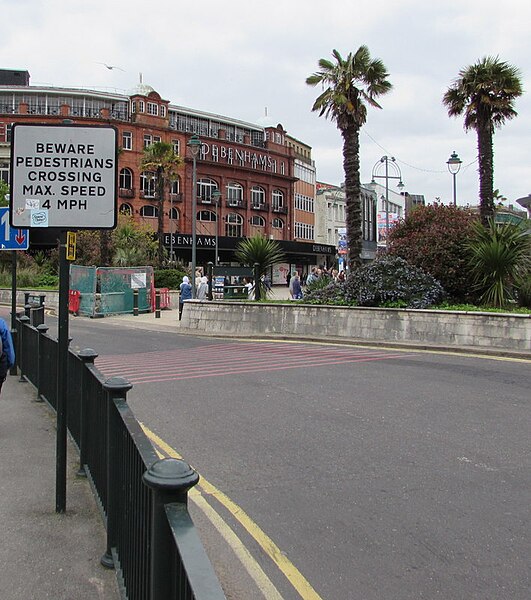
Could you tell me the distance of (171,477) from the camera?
214 cm

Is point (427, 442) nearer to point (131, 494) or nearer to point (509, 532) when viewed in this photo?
point (509, 532)

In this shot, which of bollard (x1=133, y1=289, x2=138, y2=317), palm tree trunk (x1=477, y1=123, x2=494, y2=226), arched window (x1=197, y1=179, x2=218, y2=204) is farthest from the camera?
arched window (x1=197, y1=179, x2=218, y2=204)

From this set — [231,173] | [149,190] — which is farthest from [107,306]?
[231,173]

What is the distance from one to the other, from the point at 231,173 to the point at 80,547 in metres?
70.4

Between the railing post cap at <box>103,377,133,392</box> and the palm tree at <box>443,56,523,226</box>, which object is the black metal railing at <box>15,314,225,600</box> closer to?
the railing post cap at <box>103,377,133,392</box>

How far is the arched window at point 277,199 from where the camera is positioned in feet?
256

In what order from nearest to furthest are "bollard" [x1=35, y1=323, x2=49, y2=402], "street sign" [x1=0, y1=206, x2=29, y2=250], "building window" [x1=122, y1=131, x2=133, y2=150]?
"bollard" [x1=35, y1=323, x2=49, y2=402] → "street sign" [x1=0, y1=206, x2=29, y2=250] → "building window" [x1=122, y1=131, x2=133, y2=150]

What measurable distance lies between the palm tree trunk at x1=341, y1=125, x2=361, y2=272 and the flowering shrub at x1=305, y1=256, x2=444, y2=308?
2.27 m

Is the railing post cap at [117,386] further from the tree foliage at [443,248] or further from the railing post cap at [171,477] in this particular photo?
the tree foliage at [443,248]

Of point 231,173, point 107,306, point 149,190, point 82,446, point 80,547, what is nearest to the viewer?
point 80,547

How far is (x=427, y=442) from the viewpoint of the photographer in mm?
6488

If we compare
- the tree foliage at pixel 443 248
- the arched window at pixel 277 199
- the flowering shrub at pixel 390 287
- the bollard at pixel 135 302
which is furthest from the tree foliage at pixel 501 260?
the arched window at pixel 277 199

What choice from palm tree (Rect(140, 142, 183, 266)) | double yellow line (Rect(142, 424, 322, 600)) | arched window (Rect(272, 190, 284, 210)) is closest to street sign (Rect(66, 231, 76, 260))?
double yellow line (Rect(142, 424, 322, 600))

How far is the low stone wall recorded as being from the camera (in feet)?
45.8
